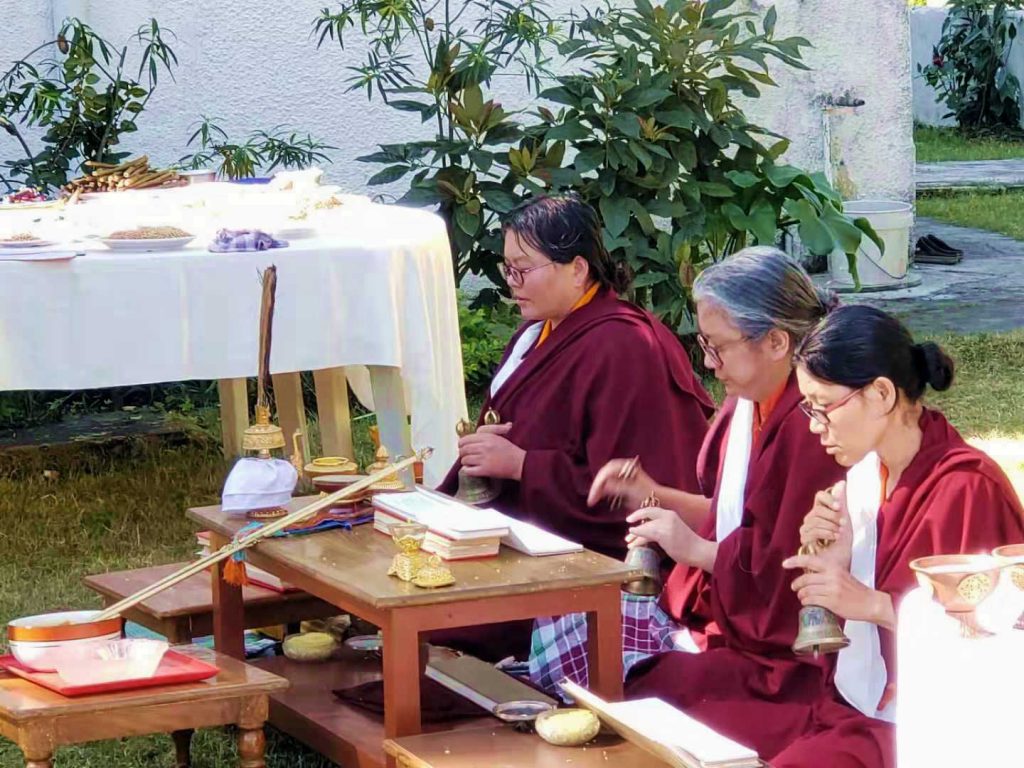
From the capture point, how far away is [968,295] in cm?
966

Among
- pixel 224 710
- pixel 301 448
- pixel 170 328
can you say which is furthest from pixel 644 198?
pixel 224 710

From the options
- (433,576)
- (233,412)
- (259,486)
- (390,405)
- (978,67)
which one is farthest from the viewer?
(978,67)

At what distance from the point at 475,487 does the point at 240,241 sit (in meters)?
1.19

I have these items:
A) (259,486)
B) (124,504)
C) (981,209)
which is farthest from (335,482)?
(981,209)

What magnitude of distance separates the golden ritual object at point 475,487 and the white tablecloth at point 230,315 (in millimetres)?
A: 920

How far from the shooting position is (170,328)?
4.92 meters

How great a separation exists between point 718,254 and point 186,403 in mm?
2401

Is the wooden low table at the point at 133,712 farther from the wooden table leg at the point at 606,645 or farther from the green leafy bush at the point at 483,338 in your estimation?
the green leafy bush at the point at 483,338

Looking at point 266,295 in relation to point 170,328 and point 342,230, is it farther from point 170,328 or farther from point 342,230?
point 342,230

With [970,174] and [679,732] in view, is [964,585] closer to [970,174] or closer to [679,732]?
[679,732]

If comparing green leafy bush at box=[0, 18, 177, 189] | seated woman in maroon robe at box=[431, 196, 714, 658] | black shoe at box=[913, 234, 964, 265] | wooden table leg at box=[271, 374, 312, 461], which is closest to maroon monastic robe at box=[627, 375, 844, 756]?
seated woman in maroon robe at box=[431, 196, 714, 658]

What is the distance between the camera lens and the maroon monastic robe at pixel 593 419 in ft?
13.4

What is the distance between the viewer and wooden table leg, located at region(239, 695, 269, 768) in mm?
3252

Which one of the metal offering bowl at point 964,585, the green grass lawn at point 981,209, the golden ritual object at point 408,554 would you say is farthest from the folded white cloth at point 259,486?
the green grass lawn at point 981,209
